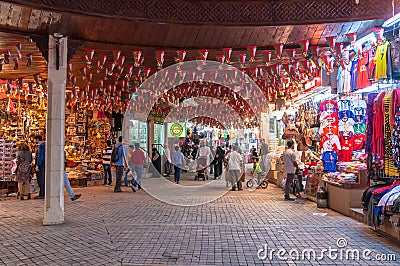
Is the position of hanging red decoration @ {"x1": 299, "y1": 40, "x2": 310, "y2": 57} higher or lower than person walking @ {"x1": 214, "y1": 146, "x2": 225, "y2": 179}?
higher

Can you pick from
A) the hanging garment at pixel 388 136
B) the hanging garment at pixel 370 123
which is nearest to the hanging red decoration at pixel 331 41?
the hanging garment at pixel 370 123

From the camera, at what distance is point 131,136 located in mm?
21141

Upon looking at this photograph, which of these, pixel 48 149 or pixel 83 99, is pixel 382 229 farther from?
pixel 83 99

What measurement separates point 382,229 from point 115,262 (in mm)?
4739

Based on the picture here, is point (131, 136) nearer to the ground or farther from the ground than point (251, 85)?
nearer to the ground

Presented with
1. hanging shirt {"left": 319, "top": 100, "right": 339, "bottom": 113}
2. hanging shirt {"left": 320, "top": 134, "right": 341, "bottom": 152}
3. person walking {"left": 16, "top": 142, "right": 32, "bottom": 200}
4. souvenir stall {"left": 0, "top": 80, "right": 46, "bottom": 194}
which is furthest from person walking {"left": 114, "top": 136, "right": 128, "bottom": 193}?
hanging shirt {"left": 319, "top": 100, "right": 339, "bottom": 113}

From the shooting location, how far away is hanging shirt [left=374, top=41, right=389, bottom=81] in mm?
7762

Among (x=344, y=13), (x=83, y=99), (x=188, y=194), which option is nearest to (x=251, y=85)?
(x=188, y=194)

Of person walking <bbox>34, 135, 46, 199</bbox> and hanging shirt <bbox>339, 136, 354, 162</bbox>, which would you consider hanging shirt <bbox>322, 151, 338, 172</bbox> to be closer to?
hanging shirt <bbox>339, 136, 354, 162</bbox>

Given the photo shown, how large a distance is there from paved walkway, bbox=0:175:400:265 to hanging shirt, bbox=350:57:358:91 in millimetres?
3410

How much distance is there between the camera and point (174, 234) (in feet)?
23.1

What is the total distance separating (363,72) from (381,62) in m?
1.80

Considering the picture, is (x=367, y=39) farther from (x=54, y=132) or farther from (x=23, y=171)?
(x=23, y=171)

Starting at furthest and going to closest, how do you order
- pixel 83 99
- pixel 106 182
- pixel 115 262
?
1. pixel 83 99
2. pixel 106 182
3. pixel 115 262
